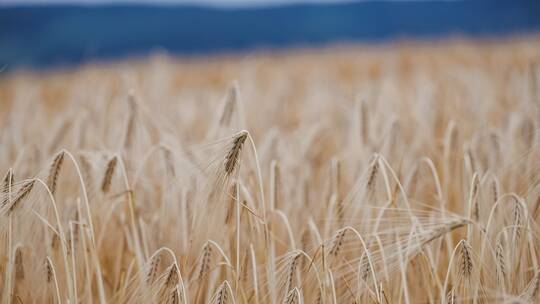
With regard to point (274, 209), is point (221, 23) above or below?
above

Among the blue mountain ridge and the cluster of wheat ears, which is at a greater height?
the blue mountain ridge

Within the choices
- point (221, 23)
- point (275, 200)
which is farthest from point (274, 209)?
point (221, 23)

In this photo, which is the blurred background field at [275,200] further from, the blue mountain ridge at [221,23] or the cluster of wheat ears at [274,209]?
the blue mountain ridge at [221,23]

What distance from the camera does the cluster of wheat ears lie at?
3.55ft

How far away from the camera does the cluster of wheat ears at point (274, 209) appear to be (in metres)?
1.08

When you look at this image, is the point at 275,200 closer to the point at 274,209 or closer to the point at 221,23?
the point at 274,209

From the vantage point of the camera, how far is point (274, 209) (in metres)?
1.42

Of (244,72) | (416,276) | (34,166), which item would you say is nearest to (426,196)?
(416,276)

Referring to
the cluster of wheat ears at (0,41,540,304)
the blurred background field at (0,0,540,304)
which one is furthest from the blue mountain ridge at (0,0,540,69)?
the cluster of wheat ears at (0,41,540,304)

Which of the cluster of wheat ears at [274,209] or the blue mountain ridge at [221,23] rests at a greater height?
the blue mountain ridge at [221,23]

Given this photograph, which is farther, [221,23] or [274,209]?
[221,23]

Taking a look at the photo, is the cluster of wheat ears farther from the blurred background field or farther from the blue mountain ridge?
the blue mountain ridge

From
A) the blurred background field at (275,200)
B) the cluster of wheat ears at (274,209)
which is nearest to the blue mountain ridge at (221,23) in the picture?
the blurred background field at (275,200)

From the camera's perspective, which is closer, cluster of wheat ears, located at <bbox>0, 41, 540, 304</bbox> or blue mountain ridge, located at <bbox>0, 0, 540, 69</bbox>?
cluster of wheat ears, located at <bbox>0, 41, 540, 304</bbox>
